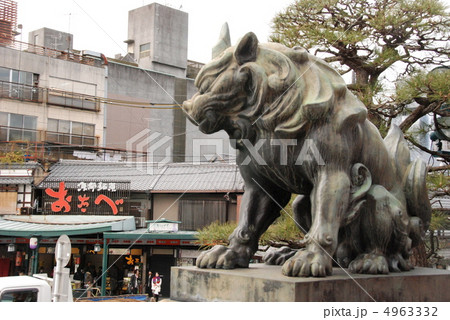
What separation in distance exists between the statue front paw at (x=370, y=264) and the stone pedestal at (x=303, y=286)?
6cm

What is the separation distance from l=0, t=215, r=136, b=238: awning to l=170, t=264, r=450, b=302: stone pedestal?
13.3 metres

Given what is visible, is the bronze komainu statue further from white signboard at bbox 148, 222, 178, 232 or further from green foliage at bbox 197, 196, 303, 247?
white signboard at bbox 148, 222, 178, 232

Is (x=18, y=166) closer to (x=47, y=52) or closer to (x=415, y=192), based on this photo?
(x=47, y=52)

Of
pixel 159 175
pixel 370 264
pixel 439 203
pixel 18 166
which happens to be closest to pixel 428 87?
pixel 439 203

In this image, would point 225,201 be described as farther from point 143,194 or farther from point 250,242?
point 250,242

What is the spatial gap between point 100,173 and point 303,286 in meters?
18.2

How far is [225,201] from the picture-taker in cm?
1691

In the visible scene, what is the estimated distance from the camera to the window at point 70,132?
77.0ft

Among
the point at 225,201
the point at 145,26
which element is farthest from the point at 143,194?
the point at 145,26

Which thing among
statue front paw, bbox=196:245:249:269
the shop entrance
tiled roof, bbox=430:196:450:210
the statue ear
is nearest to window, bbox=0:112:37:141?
the shop entrance

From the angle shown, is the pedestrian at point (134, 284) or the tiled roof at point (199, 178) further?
the tiled roof at point (199, 178)

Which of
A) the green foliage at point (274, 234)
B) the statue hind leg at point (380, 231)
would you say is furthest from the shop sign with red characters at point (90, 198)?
the statue hind leg at point (380, 231)

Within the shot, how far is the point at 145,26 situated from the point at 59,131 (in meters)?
6.85

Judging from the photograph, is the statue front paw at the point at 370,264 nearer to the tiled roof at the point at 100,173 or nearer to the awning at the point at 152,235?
the awning at the point at 152,235
